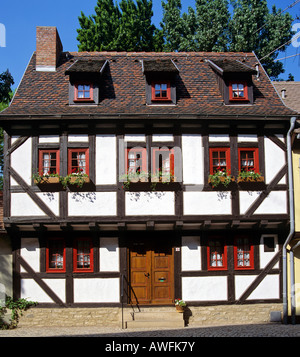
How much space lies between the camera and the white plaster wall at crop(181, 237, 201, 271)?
49.3 ft

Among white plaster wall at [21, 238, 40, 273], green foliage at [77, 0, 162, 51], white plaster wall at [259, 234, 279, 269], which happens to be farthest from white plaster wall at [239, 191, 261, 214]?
green foliage at [77, 0, 162, 51]

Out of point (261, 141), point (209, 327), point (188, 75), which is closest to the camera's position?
point (209, 327)

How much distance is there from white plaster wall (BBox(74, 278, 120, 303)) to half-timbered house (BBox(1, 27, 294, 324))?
32mm

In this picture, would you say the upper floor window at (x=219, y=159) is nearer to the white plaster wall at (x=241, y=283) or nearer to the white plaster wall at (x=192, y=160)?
the white plaster wall at (x=192, y=160)

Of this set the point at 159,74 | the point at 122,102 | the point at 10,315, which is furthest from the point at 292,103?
the point at 10,315

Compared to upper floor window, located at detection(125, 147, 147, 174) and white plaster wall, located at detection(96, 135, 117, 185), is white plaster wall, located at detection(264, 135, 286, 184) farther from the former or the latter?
white plaster wall, located at detection(96, 135, 117, 185)

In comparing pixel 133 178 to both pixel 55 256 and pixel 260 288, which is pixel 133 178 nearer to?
pixel 55 256

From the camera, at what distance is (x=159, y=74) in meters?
15.9

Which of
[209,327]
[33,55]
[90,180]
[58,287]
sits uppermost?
[33,55]

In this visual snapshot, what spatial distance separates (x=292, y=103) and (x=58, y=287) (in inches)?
442

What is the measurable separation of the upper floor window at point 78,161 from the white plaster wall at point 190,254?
4033 millimetres

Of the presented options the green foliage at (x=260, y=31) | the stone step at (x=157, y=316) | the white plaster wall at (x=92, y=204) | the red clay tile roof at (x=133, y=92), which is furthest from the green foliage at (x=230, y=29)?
the stone step at (x=157, y=316)

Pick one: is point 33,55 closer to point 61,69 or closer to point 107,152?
point 61,69

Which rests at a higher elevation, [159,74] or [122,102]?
[159,74]
